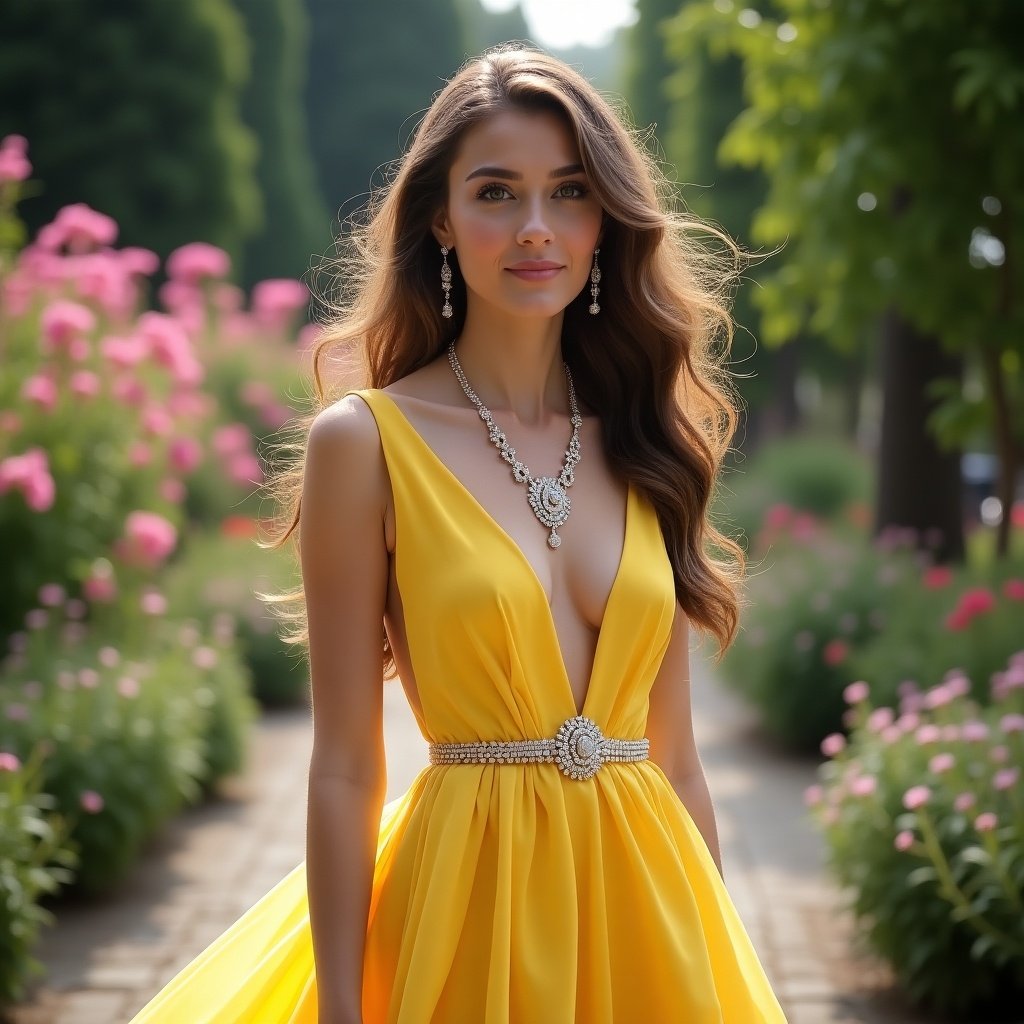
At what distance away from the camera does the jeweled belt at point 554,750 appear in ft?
6.88

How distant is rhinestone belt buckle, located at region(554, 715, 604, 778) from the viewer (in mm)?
2102

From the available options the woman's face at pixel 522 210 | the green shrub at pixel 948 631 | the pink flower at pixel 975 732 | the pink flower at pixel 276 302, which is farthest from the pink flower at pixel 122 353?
the pink flower at pixel 276 302

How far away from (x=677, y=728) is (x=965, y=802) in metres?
1.82

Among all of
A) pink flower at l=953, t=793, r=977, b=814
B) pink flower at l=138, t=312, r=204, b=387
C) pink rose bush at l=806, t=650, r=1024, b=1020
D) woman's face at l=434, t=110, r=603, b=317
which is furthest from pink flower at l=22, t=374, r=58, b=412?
woman's face at l=434, t=110, r=603, b=317

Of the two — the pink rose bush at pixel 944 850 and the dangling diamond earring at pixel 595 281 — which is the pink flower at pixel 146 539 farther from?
the dangling diamond earring at pixel 595 281

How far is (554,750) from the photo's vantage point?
6.90 ft

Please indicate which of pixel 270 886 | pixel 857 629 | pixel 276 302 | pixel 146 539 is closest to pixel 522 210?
pixel 270 886

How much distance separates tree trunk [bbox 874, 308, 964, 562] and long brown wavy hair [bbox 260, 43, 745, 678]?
21.7 ft

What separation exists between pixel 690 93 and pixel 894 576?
1546cm

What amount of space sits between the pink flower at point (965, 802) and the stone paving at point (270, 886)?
695mm

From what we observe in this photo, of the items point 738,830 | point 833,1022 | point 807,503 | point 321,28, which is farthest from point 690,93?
point 833,1022

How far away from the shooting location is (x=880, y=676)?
6484mm

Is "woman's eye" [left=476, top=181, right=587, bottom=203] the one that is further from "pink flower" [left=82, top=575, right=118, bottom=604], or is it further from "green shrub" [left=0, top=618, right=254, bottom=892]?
"pink flower" [left=82, top=575, right=118, bottom=604]

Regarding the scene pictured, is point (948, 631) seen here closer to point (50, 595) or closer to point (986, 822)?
point (986, 822)
